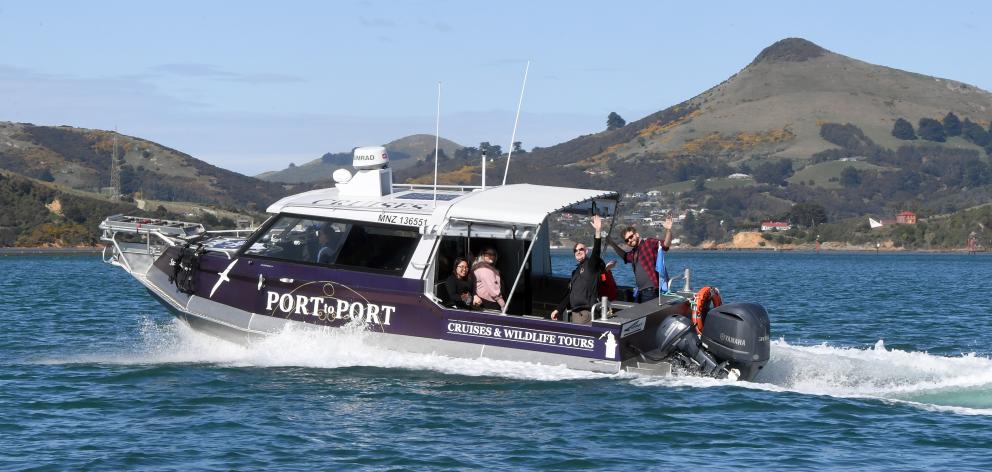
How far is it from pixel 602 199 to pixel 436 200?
87.2 inches

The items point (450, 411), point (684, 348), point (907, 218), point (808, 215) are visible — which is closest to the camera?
point (450, 411)

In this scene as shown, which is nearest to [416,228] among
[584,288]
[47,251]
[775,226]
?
[584,288]

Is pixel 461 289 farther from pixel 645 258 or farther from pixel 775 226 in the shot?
pixel 775 226

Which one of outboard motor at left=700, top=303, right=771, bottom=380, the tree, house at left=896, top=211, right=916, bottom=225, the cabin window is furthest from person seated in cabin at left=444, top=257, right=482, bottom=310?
the tree

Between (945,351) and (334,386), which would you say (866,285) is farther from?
(334,386)

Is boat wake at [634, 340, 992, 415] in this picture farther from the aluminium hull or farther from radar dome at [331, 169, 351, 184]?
radar dome at [331, 169, 351, 184]

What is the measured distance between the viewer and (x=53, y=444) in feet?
38.4

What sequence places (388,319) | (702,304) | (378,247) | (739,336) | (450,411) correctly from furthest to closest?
1. (378,247)
2. (388,319)
3. (702,304)
4. (739,336)
5. (450,411)

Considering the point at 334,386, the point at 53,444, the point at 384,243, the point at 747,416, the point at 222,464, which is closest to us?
the point at 222,464

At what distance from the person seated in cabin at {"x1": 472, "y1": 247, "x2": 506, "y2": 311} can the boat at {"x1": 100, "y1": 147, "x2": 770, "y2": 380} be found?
186 millimetres

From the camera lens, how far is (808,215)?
17612 centimetres

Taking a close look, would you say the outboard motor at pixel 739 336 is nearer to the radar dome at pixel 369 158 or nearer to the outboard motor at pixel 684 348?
the outboard motor at pixel 684 348

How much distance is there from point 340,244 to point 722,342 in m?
4.72

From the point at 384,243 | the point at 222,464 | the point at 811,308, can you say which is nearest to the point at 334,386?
the point at 384,243
